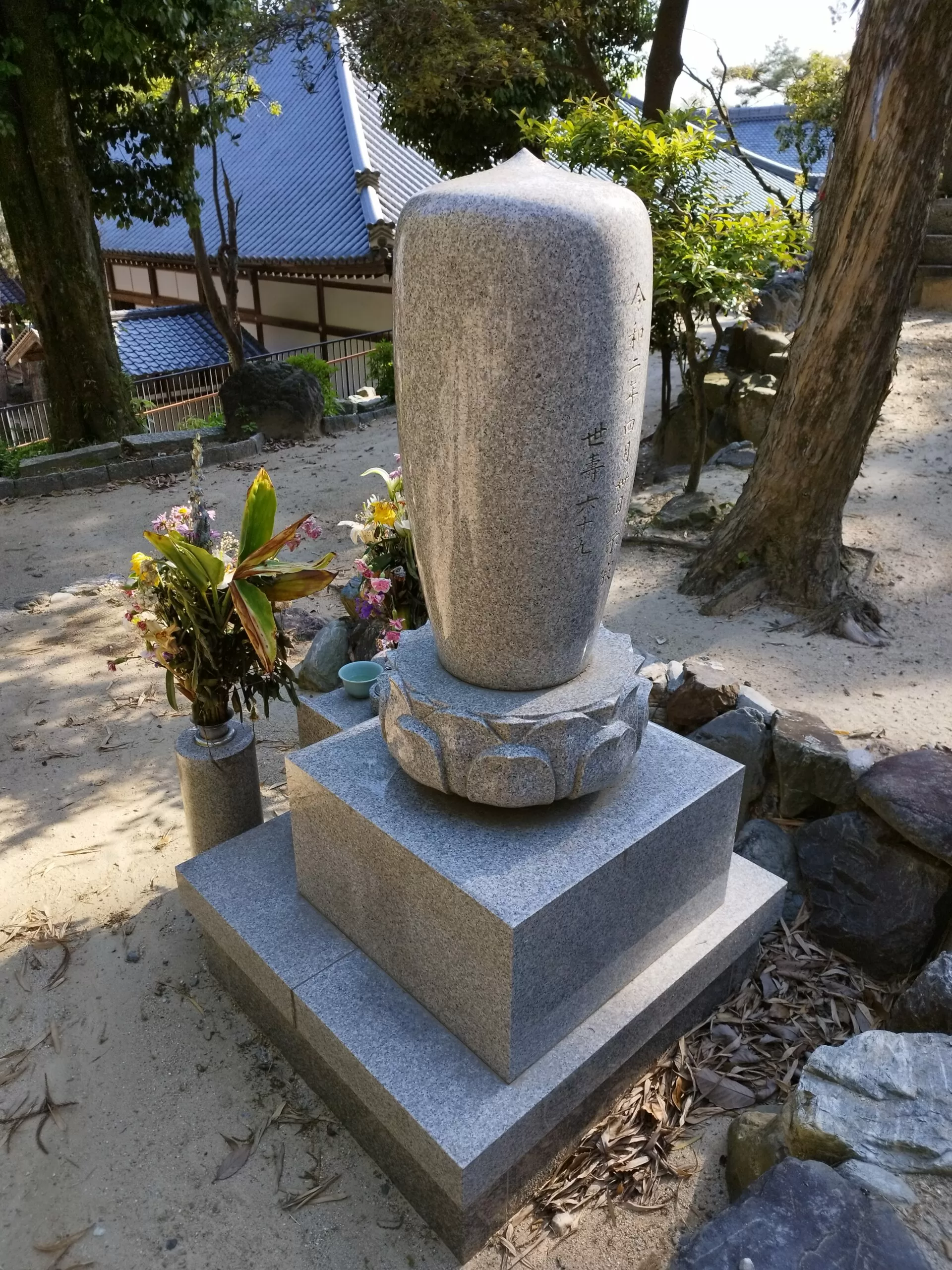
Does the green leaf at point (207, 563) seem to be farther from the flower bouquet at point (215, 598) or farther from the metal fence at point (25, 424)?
the metal fence at point (25, 424)

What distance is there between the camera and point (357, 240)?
1399 centimetres

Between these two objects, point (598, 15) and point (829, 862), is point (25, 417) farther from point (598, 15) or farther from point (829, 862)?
point (829, 862)

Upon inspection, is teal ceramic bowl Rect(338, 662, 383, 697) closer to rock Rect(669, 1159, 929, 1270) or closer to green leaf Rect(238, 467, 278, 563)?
green leaf Rect(238, 467, 278, 563)

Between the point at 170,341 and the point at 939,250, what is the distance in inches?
556

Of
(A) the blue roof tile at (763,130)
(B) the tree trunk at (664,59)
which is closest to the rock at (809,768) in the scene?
(B) the tree trunk at (664,59)

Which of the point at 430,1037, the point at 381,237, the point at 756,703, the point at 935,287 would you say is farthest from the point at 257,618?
the point at 381,237

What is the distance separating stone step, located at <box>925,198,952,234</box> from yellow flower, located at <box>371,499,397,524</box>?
1025 cm

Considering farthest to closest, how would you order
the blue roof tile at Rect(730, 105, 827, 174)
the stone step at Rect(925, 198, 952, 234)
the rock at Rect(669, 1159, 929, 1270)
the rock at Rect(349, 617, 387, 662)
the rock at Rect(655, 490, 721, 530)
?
the blue roof tile at Rect(730, 105, 827, 174)
the stone step at Rect(925, 198, 952, 234)
the rock at Rect(655, 490, 721, 530)
the rock at Rect(349, 617, 387, 662)
the rock at Rect(669, 1159, 929, 1270)

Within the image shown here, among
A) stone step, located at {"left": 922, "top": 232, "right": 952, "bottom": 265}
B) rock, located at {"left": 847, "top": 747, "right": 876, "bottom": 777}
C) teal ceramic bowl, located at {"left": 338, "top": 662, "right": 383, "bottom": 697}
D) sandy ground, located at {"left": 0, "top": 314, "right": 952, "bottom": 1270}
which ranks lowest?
sandy ground, located at {"left": 0, "top": 314, "right": 952, "bottom": 1270}

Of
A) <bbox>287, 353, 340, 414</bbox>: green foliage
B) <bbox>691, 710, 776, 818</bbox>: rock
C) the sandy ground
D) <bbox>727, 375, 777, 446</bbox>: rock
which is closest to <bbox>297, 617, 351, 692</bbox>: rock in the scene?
the sandy ground

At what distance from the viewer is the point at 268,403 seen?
10000mm

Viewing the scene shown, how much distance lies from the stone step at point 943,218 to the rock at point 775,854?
35.1 ft

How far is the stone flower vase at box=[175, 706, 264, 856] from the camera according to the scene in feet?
10.7

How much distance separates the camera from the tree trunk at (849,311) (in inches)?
166
